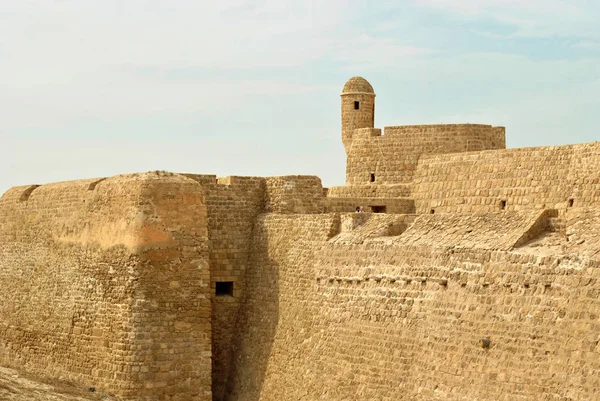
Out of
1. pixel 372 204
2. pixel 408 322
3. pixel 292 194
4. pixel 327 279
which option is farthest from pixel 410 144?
pixel 408 322

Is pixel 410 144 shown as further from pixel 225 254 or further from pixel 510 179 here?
pixel 225 254

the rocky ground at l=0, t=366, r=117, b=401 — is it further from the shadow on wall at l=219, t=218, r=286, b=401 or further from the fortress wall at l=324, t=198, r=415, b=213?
the fortress wall at l=324, t=198, r=415, b=213

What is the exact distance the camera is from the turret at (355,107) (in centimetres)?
2823

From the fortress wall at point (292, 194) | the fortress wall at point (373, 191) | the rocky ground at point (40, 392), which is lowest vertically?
the rocky ground at point (40, 392)

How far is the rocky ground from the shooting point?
18.2 meters

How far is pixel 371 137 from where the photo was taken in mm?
25984

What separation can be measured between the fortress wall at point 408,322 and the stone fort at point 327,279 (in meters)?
0.03

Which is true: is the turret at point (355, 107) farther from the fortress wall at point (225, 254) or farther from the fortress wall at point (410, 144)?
the fortress wall at point (225, 254)

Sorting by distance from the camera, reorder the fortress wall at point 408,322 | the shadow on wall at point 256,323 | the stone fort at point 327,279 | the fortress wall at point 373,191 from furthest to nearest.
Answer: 1. the fortress wall at point 373,191
2. the shadow on wall at point 256,323
3. the stone fort at point 327,279
4. the fortress wall at point 408,322

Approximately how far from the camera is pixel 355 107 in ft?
92.9

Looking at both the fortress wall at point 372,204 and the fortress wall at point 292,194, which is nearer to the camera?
the fortress wall at point 292,194

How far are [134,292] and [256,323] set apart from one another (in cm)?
250

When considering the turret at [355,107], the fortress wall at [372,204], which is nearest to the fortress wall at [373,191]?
the fortress wall at [372,204]

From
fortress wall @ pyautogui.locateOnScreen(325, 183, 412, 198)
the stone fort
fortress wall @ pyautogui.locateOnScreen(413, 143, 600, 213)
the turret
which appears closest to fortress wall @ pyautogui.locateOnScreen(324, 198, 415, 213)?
the stone fort
